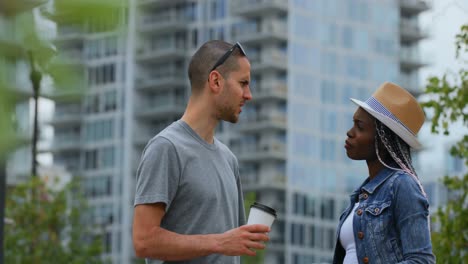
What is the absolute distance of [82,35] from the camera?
2.05m

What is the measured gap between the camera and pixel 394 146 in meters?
4.80

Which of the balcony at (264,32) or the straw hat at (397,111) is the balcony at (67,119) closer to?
the balcony at (264,32)

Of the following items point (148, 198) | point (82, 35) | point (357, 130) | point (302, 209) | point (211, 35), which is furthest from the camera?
point (211, 35)

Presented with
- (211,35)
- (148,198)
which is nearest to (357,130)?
(148,198)

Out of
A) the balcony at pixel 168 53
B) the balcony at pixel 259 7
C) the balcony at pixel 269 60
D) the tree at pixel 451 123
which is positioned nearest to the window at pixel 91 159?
the balcony at pixel 168 53

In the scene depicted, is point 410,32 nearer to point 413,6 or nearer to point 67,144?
point 413,6

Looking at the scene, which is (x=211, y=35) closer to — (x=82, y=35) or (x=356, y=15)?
(x=356, y=15)

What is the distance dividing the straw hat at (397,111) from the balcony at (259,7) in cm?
8531

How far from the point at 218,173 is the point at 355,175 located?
89198mm

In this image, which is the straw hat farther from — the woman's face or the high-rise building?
the high-rise building

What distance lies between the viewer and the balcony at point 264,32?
8950 centimetres

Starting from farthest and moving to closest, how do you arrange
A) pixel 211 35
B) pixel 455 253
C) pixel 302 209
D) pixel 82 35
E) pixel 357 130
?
pixel 211 35, pixel 302 209, pixel 455 253, pixel 357 130, pixel 82 35

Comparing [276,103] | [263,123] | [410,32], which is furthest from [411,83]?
[263,123]

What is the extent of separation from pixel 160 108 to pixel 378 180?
90.6 m
